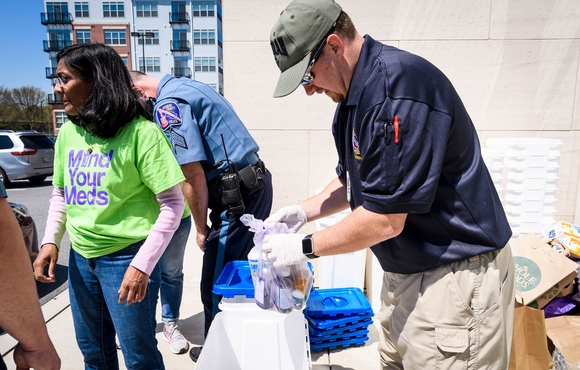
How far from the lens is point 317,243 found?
139 cm

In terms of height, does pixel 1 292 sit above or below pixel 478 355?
above

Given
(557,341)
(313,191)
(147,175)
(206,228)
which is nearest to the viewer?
(147,175)

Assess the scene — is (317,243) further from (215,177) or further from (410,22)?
(410,22)

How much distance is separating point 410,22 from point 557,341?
3.21m

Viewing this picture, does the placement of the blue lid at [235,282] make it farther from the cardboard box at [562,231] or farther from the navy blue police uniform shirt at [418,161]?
the cardboard box at [562,231]

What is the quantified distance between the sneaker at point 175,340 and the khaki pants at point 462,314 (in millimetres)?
1920

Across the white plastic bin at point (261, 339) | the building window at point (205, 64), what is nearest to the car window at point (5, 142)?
the white plastic bin at point (261, 339)

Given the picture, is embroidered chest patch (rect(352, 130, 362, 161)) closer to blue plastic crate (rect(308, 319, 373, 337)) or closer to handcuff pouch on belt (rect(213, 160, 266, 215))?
Answer: handcuff pouch on belt (rect(213, 160, 266, 215))

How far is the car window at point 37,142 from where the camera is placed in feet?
38.9

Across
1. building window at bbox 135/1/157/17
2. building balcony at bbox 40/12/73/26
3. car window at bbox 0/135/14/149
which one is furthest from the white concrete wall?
building balcony at bbox 40/12/73/26

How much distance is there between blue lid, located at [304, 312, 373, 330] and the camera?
2.77m

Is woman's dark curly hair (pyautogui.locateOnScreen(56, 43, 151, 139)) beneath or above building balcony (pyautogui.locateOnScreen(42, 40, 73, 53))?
beneath

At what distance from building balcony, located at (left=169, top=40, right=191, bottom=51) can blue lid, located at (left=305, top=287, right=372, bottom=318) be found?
50318 millimetres

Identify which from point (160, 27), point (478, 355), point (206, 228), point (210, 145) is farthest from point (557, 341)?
point (160, 27)
